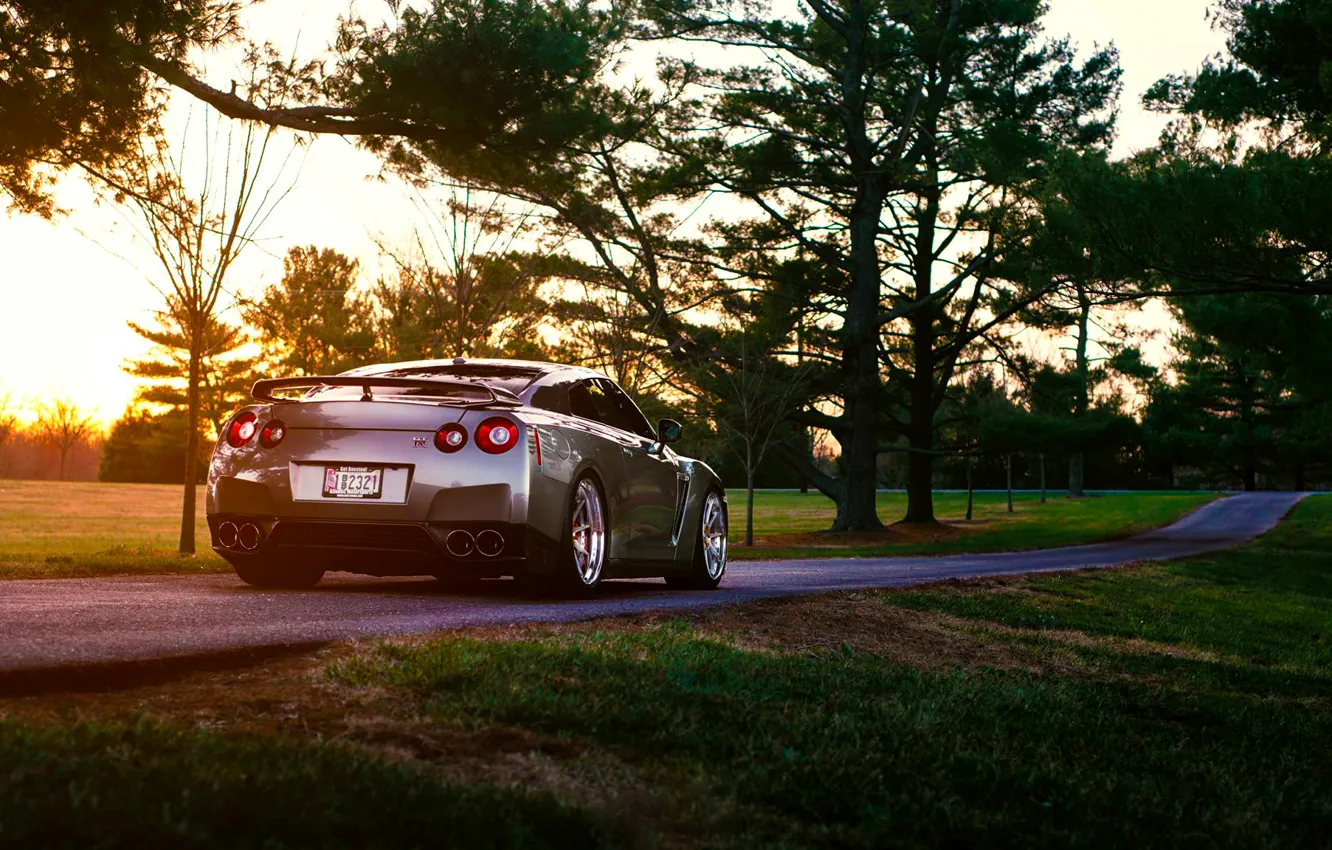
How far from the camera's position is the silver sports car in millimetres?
7875

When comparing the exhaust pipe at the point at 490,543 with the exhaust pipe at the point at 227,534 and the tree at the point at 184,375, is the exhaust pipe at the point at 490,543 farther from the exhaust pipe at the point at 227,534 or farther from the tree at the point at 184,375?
the tree at the point at 184,375

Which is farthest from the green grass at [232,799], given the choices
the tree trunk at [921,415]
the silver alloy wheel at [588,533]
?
the tree trunk at [921,415]

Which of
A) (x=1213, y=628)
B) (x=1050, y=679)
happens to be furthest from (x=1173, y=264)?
(x=1050, y=679)

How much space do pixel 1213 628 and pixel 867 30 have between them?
23557mm

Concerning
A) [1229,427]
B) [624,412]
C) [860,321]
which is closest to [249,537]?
[624,412]

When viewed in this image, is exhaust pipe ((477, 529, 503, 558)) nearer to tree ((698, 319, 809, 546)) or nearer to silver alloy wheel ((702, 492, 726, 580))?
silver alloy wheel ((702, 492, 726, 580))

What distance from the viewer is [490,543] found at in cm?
789

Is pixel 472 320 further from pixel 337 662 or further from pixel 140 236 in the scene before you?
pixel 337 662

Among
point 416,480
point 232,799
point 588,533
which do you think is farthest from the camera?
point 588,533

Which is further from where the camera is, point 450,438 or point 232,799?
point 450,438

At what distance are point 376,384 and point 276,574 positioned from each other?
5.70 feet

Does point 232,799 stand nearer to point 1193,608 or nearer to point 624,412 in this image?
point 624,412

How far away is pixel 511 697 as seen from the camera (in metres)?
4.89

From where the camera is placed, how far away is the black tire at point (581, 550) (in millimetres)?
8391
